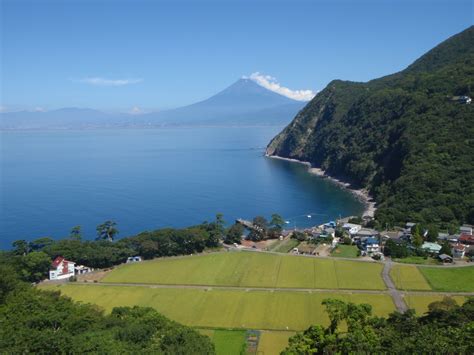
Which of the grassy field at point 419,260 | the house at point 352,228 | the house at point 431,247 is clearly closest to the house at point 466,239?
the house at point 431,247

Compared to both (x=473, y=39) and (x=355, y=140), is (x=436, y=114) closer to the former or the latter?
(x=355, y=140)

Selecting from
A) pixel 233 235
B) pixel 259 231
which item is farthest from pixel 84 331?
pixel 259 231

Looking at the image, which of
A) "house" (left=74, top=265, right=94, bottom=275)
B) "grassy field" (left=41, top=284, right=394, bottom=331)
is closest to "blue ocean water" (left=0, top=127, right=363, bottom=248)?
"house" (left=74, top=265, right=94, bottom=275)

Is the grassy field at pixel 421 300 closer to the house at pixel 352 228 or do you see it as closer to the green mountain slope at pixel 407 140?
the house at pixel 352 228

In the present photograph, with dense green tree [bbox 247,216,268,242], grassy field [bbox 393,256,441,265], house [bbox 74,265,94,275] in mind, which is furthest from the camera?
dense green tree [bbox 247,216,268,242]

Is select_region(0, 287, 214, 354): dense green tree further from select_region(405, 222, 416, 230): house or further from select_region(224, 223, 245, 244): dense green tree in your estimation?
select_region(405, 222, 416, 230): house
